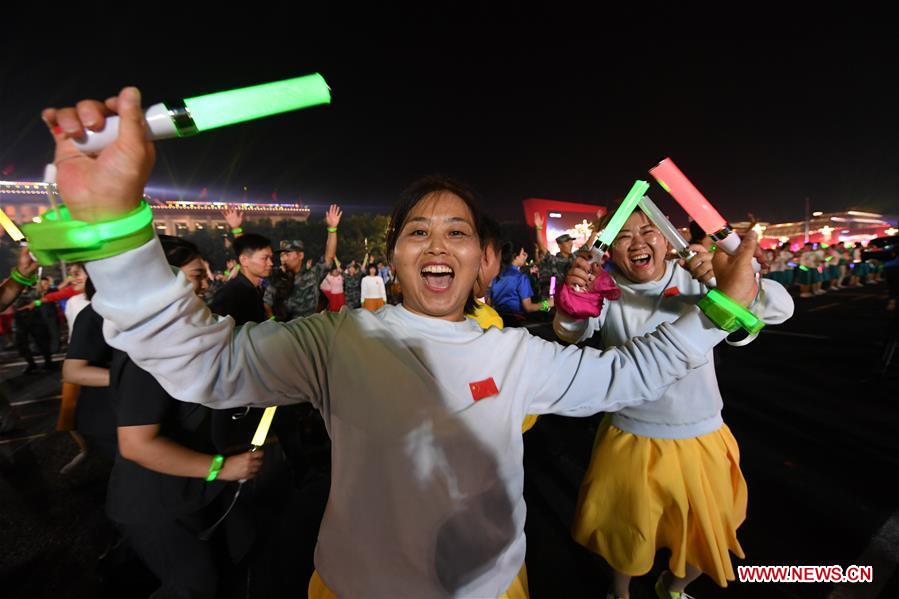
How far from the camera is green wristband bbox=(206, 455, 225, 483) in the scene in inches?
77.1

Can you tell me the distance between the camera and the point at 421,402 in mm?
1274

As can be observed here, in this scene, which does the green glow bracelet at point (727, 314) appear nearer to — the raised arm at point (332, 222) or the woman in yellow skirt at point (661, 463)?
the woman in yellow skirt at point (661, 463)

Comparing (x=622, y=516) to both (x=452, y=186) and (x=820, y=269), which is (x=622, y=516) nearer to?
(x=452, y=186)

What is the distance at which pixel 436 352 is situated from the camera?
4.47ft

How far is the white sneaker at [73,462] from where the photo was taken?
425 cm

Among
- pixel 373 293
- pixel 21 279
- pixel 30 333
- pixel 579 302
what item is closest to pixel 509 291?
pixel 579 302

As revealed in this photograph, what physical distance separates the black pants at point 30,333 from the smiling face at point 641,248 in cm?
1113

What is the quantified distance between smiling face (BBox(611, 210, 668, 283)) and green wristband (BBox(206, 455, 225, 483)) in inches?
101

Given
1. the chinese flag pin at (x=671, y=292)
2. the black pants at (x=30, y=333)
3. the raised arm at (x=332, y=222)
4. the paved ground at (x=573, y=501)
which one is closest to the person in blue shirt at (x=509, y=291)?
the paved ground at (x=573, y=501)

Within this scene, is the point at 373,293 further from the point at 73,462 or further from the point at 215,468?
the point at 215,468

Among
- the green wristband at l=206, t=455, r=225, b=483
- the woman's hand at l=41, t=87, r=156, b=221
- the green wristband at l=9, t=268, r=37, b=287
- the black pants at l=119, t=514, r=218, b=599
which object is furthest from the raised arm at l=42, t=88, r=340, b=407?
the green wristband at l=9, t=268, r=37, b=287

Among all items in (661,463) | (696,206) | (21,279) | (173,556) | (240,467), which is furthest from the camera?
(21,279)

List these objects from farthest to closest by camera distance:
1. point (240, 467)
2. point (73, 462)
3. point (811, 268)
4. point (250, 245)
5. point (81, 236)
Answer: point (811, 268), point (73, 462), point (250, 245), point (240, 467), point (81, 236)

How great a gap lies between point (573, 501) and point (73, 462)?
5319 millimetres
